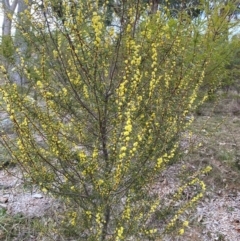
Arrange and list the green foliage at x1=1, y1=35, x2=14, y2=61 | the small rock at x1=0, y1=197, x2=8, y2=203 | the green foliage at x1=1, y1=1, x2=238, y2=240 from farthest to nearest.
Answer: the green foliage at x1=1, y1=35, x2=14, y2=61, the small rock at x1=0, y1=197, x2=8, y2=203, the green foliage at x1=1, y1=1, x2=238, y2=240

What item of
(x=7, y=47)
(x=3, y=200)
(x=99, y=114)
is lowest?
(x=3, y=200)

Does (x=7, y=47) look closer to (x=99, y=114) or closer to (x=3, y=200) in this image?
(x=3, y=200)

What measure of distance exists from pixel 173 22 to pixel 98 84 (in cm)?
224

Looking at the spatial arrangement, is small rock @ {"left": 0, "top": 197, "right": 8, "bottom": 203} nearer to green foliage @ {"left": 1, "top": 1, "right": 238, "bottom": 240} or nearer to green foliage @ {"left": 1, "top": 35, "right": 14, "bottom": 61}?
green foliage @ {"left": 1, "top": 1, "right": 238, "bottom": 240}

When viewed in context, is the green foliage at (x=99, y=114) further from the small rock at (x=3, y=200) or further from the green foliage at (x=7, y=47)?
the green foliage at (x=7, y=47)

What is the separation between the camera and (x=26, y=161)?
2195 millimetres

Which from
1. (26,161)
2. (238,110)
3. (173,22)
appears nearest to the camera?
(26,161)

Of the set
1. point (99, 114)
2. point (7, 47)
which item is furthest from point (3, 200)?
point (7, 47)

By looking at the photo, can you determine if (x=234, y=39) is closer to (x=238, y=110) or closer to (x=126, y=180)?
(x=238, y=110)

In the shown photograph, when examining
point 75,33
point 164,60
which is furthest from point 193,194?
point 75,33

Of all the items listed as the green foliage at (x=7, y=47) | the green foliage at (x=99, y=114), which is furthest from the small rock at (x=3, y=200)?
the green foliage at (x=7, y=47)

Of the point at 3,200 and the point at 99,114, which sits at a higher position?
the point at 99,114

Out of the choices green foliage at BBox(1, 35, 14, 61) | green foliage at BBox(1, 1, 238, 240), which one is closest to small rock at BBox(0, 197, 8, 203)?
green foliage at BBox(1, 1, 238, 240)

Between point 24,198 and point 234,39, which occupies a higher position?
point 234,39
